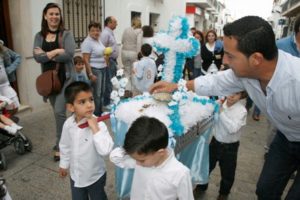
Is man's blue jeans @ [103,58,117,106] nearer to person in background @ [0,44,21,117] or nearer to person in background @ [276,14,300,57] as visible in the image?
person in background @ [0,44,21,117]

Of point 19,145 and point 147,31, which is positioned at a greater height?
point 147,31

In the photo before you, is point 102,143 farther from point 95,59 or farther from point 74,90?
point 95,59

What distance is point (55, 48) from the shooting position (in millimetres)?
2986

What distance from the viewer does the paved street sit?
267 centimetres

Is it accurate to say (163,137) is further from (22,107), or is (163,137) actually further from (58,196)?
(22,107)

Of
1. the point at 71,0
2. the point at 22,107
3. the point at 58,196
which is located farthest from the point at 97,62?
the point at 58,196

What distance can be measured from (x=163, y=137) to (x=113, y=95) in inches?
29.8

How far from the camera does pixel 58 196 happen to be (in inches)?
102

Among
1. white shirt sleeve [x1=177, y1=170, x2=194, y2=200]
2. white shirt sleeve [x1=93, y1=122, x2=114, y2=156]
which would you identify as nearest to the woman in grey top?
white shirt sleeve [x1=93, y1=122, x2=114, y2=156]

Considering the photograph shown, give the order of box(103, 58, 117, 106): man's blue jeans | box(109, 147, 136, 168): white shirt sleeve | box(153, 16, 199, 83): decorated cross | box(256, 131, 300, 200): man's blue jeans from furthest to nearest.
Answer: box(103, 58, 117, 106): man's blue jeans
box(153, 16, 199, 83): decorated cross
box(256, 131, 300, 200): man's blue jeans
box(109, 147, 136, 168): white shirt sleeve

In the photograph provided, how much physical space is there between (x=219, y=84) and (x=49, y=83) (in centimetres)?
182

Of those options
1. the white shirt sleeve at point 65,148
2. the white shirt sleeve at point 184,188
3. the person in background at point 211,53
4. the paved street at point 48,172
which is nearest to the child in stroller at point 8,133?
the paved street at point 48,172

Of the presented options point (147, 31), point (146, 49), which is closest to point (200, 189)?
point (146, 49)

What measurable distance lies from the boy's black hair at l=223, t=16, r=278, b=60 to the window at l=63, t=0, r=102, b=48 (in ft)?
16.7
